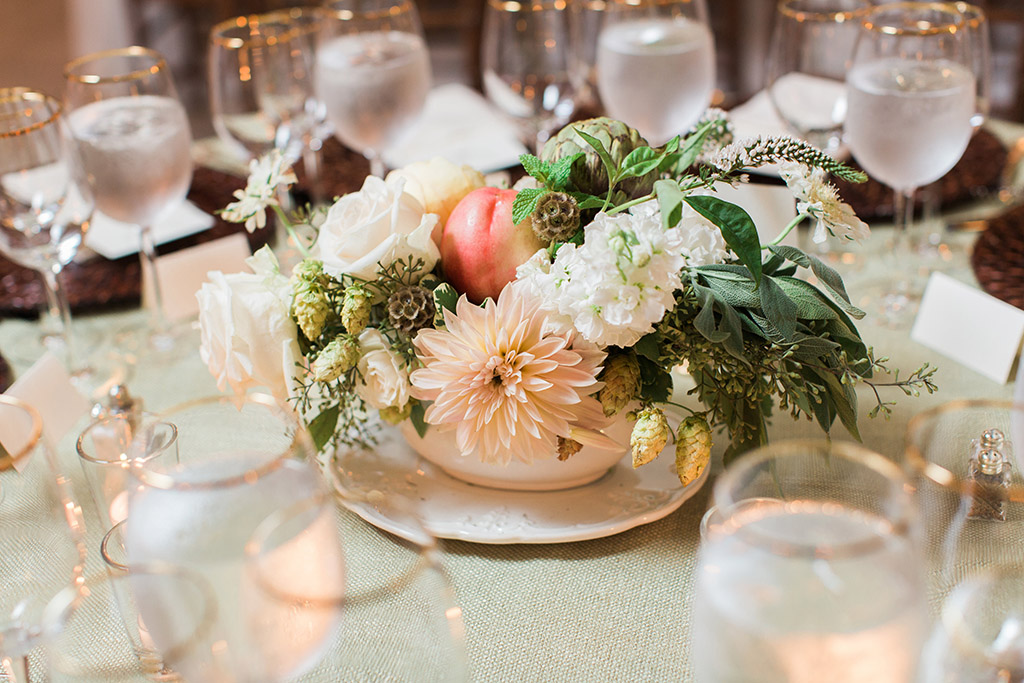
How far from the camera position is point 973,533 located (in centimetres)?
50

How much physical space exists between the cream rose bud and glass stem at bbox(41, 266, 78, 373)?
45cm

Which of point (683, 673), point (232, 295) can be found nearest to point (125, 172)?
point (232, 295)

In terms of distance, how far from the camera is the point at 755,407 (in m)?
0.70

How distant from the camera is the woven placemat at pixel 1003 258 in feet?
3.32

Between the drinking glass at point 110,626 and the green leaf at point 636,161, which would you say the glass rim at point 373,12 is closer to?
the green leaf at point 636,161

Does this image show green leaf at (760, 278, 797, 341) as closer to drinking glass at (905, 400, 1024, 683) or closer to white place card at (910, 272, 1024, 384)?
drinking glass at (905, 400, 1024, 683)

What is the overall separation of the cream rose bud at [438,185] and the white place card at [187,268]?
38cm

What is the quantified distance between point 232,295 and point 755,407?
15.4 inches

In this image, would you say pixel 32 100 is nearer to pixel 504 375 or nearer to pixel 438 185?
pixel 438 185

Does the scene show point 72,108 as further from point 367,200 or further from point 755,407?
point 755,407

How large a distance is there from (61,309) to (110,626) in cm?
54

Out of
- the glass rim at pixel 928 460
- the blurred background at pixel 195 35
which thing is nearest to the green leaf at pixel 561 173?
the glass rim at pixel 928 460

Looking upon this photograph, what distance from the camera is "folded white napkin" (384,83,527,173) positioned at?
1.35 meters

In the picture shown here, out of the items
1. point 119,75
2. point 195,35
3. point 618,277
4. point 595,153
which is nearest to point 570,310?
point 618,277
